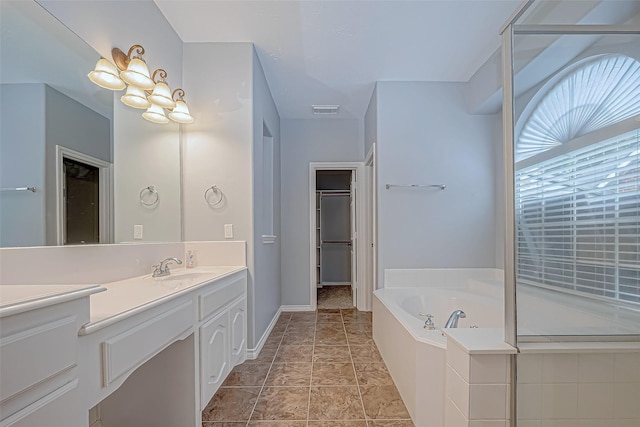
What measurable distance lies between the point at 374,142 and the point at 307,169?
117cm

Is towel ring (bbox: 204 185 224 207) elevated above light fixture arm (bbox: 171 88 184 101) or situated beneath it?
situated beneath

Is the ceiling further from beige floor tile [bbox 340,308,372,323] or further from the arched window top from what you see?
beige floor tile [bbox 340,308,372,323]

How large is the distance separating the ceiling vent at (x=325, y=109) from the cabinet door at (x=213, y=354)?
2723mm

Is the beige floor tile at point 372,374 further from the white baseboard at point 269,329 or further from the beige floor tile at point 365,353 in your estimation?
the white baseboard at point 269,329

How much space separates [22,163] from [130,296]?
0.62 m

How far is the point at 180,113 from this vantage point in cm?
227

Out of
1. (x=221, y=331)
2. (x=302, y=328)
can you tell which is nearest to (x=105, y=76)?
(x=221, y=331)

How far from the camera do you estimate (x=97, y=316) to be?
0.90 m

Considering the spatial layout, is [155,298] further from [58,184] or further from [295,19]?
[295,19]

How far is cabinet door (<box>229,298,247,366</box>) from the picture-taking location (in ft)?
6.81

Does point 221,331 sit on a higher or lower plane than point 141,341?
lower

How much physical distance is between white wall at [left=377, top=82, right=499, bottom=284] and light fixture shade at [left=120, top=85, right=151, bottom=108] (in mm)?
2099

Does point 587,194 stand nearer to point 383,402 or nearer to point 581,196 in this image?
point 581,196

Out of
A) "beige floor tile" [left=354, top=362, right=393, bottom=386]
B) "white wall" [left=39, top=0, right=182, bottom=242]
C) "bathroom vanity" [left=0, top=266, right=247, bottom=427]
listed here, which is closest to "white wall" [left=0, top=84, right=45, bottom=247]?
"bathroom vanity" [left=0, top=266, right=247, bottom=427]
